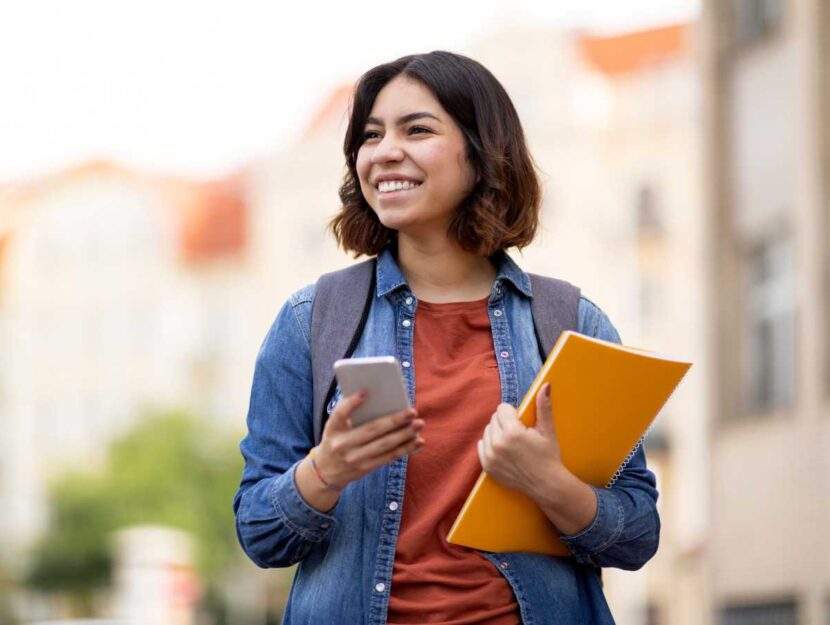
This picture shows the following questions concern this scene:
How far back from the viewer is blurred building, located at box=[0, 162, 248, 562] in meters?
58.8

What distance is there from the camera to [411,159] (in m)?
3.55

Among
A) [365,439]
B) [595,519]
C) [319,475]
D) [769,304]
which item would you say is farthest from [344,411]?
[769,304]

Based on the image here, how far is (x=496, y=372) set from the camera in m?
3.48

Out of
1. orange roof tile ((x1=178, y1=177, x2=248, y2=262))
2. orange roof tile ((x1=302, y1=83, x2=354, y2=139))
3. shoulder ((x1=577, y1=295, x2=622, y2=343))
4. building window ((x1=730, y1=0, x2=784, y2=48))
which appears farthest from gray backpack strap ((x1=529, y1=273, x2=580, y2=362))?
orange roof tile ((x1=178, y1=177, x2=248, y2=262))

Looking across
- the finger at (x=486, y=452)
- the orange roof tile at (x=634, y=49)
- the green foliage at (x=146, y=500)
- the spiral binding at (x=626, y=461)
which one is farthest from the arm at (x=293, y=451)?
the orange roof tile at (x=634, y=49)

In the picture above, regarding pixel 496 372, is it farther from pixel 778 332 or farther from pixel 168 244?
pixel 168 244

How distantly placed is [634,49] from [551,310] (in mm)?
47278

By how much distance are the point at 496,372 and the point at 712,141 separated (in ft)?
45.5

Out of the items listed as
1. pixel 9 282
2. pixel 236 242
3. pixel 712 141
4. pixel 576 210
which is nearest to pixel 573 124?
pixel 576 210

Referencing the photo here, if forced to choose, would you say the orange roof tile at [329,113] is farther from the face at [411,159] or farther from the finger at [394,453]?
the finger at [394,453]

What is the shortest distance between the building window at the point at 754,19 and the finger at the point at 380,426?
1320 centimetres

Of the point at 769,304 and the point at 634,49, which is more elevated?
the point at 634,49

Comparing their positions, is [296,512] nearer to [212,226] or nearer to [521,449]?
[521,449]

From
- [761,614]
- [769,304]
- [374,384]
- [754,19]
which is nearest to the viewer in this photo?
[374,384]
